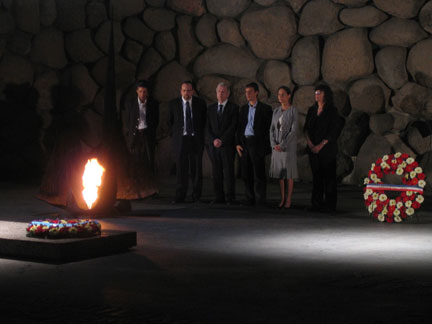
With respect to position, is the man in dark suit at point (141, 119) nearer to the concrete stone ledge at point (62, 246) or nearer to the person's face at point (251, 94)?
the person's face at point (251, 94)

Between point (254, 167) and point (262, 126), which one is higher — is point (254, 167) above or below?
below

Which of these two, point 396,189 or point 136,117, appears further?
point 136,117

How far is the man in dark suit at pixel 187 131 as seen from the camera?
10188mm

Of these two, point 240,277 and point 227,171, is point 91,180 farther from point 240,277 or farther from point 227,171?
point 240,277

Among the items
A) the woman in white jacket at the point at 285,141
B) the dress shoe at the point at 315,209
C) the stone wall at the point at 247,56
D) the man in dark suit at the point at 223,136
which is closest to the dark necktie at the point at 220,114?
the man in dark suit at the point at 223,136

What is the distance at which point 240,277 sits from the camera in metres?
5.09

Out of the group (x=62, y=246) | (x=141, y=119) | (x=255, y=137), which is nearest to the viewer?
(x=62, y=246)

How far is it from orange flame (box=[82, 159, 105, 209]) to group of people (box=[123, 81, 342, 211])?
2.47 feet

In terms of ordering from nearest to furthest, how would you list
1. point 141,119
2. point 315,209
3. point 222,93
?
point 315,209
point 222,93
point 141,119

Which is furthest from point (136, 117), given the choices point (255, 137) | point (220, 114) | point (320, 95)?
point (320, 95)

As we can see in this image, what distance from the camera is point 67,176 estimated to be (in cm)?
843

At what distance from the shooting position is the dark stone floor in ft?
13.6

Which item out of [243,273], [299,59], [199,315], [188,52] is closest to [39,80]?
[188,52]

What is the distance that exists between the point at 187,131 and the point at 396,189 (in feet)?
9.93
